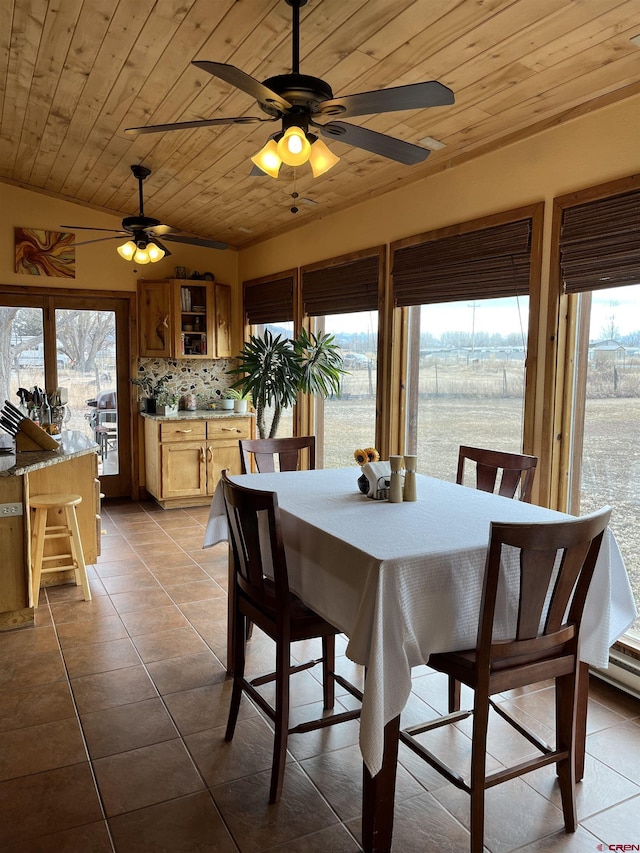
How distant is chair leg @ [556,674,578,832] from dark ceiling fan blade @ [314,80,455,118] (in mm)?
1862

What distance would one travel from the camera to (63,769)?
236cm

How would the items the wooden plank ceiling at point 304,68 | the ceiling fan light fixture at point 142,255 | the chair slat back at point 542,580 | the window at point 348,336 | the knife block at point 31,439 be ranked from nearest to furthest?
1. the chair slat back at point 542,580
2. the wooden plank ceiling at point 304,68
3. the knife block at point 31,439
4. the ceiling fan light fixture at point 142,255
5. the window at point 348,336

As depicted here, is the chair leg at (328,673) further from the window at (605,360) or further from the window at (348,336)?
the window at (348,336)

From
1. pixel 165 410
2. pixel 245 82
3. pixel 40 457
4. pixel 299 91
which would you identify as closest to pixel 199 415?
pixel 165 410

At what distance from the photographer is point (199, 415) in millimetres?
6285

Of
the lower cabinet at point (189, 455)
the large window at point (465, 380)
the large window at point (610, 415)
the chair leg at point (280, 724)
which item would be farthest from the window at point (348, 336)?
the chair leg at point (280, 724)

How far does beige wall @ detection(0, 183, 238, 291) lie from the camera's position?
5961mm

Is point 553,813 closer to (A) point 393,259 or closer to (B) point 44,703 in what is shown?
(B) point 44,703

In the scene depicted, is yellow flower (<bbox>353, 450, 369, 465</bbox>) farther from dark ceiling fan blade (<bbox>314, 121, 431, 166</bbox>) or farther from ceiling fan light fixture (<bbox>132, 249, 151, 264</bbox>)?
ceiling fan light fixture (<bbox>132, 249, 151, 264</bbox>)

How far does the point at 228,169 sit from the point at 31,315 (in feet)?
9.23

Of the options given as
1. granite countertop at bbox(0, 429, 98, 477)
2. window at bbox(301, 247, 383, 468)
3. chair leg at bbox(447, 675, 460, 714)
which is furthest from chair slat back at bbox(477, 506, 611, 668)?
window at bbox(301, 247, 383, 468)

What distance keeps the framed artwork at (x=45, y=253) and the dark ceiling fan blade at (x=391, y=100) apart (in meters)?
4.71

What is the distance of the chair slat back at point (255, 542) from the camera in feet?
7.24

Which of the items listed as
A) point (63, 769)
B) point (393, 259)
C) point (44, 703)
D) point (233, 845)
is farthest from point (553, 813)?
point (393, 259)
